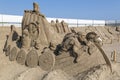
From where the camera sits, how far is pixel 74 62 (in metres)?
7.91

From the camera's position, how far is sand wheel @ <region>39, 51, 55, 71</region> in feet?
26.5

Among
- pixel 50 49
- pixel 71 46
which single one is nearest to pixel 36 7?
pixel 50 49

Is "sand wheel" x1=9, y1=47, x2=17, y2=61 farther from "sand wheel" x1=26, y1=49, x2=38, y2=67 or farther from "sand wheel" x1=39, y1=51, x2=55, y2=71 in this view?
"sand wheel" x1=39, y1=51, x2=55, y2=71

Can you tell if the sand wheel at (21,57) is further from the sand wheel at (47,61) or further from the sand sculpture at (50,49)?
the sand wheel at (47,61)

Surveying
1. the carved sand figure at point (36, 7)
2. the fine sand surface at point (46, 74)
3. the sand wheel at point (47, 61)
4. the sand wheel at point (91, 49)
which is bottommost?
the fine sand surface at point (46, 74)

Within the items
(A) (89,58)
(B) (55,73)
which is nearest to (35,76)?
(B) (55,73)

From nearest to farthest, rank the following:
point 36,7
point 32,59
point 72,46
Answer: point 72,46 < point 32,59 < point 36,7

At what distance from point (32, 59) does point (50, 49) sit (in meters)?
0.77

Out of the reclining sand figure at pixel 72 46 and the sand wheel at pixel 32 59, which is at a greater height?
the reclining sand figure at pixel 72 46

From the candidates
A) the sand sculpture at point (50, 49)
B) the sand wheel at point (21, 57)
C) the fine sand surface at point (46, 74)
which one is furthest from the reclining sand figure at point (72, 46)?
the sand wheel at point (21, 57)

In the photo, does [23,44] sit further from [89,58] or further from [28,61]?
[89,58]

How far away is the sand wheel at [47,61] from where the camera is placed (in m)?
8.06

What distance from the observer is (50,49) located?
28.6ft

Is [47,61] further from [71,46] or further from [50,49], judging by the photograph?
[71,46]
